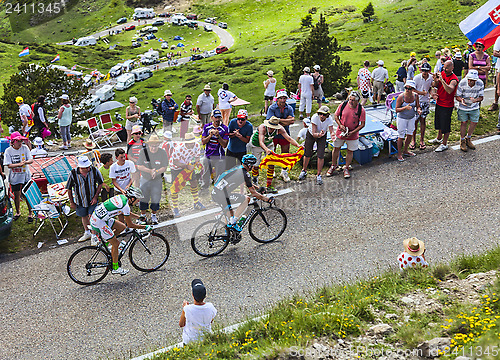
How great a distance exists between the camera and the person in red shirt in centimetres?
1305

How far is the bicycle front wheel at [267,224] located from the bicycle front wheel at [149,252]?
1.95 m

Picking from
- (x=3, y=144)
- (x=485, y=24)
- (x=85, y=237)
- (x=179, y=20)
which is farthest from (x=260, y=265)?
(x=179, y=20)

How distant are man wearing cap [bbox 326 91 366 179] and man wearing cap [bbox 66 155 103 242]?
21.4 ft

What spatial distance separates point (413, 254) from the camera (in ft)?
24.5

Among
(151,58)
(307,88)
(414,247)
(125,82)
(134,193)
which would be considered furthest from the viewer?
(151,58)

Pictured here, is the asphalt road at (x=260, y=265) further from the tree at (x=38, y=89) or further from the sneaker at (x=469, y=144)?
the tree at (x=38, y=89)

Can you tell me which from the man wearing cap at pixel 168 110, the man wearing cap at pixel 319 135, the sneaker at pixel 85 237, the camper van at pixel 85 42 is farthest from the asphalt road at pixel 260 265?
the camper van at pixel 85 42

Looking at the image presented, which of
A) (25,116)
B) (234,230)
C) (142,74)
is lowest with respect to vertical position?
(142,74)

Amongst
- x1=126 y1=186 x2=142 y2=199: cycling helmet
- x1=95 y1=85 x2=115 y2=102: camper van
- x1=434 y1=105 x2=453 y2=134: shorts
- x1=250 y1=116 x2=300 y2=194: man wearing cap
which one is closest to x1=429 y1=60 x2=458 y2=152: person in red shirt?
x1=434 y1=105 x2=453 y2=134: shorts

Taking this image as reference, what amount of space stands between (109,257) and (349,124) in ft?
23.8

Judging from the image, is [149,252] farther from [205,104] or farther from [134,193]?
[205,104]

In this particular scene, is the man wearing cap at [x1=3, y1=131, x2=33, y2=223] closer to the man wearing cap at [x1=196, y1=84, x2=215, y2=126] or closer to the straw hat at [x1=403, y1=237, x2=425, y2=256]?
the man wearing cap at [x1=196, y1=84, x2=215, y2=126]

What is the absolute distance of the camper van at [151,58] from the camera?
351 feet

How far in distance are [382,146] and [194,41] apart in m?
122
